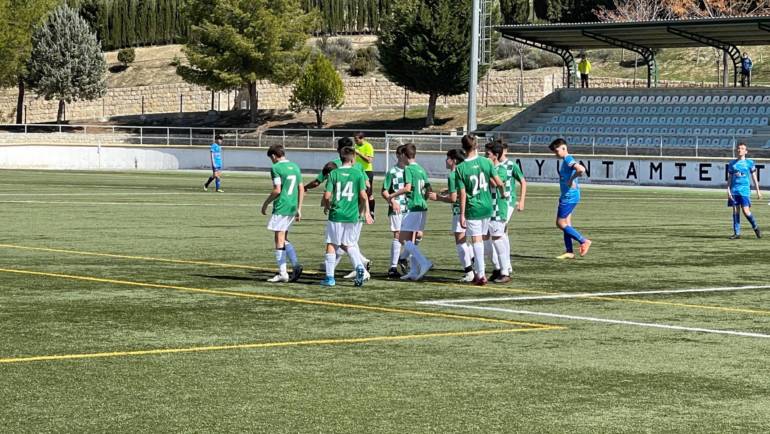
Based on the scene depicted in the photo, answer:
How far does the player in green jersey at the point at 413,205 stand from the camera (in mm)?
16641

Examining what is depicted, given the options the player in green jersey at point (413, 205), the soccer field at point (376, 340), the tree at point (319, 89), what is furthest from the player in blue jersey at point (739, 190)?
the tree at point (319, 89)

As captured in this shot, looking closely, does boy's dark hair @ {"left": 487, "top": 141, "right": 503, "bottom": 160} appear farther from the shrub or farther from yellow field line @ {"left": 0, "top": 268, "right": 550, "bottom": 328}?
the shrub

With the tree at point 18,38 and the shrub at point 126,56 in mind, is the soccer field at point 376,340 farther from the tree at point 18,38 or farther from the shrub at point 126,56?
the shrub at point 126,56

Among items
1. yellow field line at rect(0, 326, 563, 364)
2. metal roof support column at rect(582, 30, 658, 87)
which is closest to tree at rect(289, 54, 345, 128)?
metal roof support column at rect(582, 30, 658, 87)

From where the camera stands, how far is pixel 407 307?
14.0m

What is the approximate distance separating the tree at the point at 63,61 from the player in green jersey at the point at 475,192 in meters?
77.8

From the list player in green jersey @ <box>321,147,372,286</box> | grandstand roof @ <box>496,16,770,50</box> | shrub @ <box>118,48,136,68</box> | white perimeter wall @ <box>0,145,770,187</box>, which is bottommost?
white perimeter wall @ <box>0,145,770,187</box>

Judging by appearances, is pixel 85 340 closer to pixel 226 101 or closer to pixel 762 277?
pixel 762 277

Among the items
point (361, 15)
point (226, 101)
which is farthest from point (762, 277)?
point (361, 15)

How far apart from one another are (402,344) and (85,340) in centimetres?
266

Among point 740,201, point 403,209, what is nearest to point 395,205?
point 403,209

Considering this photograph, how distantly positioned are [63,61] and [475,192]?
3105 inches

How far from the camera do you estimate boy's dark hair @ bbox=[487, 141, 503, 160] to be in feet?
59.2

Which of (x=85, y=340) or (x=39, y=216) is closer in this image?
(x=85, y=340)
